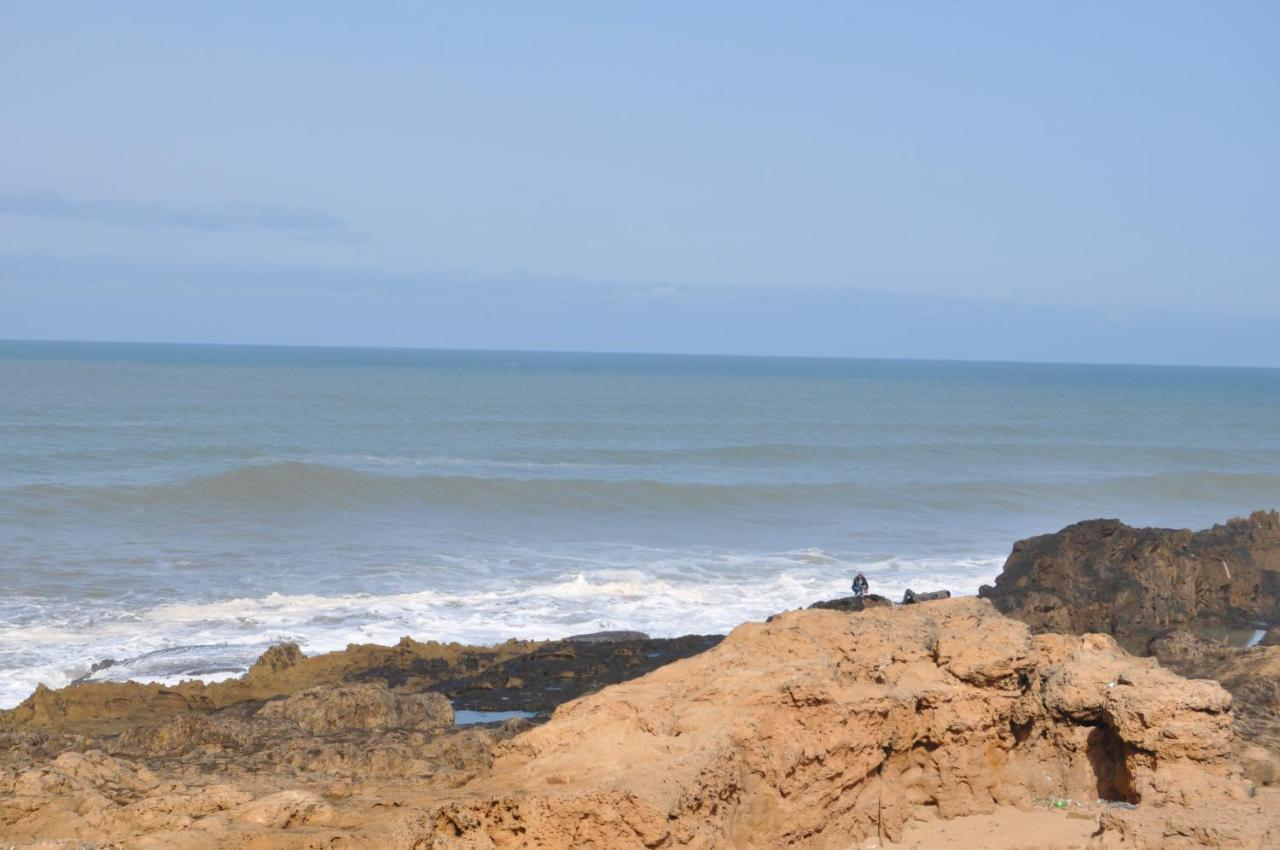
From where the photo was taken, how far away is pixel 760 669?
8.99 metres

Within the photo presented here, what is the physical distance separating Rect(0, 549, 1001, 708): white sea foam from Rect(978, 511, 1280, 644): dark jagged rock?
2937mm

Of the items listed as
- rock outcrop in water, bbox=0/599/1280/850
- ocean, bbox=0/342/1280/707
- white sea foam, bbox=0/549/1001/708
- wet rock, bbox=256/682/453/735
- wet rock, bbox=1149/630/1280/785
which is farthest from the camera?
ocean, bbox=0/342/1280/707

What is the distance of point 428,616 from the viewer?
21703mm

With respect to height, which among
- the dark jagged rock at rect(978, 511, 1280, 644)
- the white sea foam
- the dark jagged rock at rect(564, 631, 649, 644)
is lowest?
the white sea foam

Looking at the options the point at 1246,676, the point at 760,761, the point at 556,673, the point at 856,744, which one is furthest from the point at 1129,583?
the point at 760,761

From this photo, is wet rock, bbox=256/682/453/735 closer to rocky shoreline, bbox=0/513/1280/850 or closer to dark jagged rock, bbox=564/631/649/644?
rocky shoreline, bbox=0/513/1280/850

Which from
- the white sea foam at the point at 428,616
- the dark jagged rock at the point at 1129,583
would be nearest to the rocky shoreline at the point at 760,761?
the white sea foam at the point at 428,616

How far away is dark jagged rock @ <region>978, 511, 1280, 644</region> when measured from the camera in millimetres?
20625

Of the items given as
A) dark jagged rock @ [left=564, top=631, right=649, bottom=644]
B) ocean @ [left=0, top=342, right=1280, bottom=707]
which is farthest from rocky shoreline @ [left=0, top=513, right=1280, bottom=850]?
ocean @ [left=0, top=342, right=1280, bottom=707]

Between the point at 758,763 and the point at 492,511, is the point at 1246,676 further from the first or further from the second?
Answer: the point at 492,511

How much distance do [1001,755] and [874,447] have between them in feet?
148

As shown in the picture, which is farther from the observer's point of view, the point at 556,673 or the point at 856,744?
the point at 556,673

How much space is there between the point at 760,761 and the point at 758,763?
0.02 metres

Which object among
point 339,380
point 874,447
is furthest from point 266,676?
point 339,380
